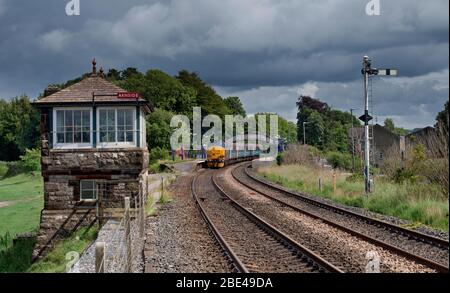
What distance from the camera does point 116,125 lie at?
2198cm

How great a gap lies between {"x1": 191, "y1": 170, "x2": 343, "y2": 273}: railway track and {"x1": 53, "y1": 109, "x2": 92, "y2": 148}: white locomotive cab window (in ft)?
15.8

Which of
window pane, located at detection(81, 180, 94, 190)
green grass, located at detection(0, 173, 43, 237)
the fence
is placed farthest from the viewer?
green grass, located at detection(0, 173, 43, 237)

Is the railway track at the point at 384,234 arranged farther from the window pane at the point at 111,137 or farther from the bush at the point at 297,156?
the bush at the point at 297,156

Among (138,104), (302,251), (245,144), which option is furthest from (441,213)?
(245,144)

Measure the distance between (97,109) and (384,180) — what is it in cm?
1193

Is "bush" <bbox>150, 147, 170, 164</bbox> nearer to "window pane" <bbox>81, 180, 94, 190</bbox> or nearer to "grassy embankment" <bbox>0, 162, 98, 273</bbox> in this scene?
"grassy embankment" <bbox>0, 162, 98, 273</bbox>

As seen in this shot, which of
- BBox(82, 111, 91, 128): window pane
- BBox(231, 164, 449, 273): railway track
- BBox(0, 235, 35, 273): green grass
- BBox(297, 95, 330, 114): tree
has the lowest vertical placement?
BBox(0, 235, 35, 273): green grass

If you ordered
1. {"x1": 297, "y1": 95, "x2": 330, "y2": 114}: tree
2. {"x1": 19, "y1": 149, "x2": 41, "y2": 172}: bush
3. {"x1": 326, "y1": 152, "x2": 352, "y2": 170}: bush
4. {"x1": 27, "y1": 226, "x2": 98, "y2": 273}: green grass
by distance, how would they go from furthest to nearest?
{"x1": 297, "y1": 95, "x2": 330, "y2": 114}: tree
{"x1": 19, "y1": 149, "x2": 41, "y2": 172}: bush
{"x1": 326, "y1": 152, "x2": 352, "y2": 170}: bush
{"x1": 27, "y1": 226, "x2": 98, "y2": 273}: green grass

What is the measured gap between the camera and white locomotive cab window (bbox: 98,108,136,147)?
21875 mm

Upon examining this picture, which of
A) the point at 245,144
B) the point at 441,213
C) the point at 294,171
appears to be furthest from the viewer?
the point at 245,144

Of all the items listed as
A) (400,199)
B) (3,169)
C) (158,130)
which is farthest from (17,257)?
(3,169)

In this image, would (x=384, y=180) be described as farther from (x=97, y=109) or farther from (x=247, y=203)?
(x=97, y=109)

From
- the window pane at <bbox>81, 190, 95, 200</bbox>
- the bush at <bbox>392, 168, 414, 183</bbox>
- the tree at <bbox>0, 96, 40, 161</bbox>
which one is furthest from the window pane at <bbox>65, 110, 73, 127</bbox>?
the tree at <bbox>0, 96, 40, 161</bbox>

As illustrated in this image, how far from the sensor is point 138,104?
21656 mm
